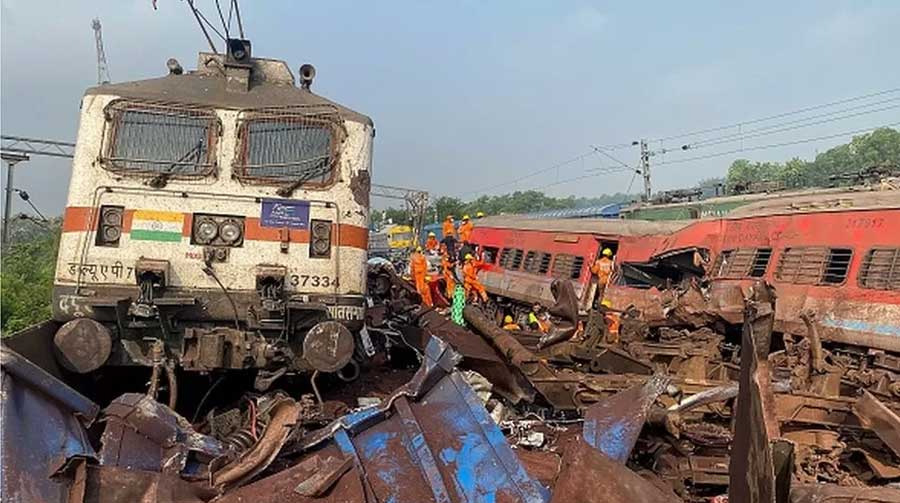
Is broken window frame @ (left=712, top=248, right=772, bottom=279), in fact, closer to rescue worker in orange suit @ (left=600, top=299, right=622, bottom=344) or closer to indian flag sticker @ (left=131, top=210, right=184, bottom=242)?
rescue worker in orange suit @ (left=600, top=299, right=622, bottom=344)

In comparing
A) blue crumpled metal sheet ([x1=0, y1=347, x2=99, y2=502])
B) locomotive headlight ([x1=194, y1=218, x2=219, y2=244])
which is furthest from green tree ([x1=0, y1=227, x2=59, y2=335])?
blue crumpled metal sheet ([x1=0, y1=347, x2=99, y2=502])

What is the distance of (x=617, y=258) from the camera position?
1485 cm

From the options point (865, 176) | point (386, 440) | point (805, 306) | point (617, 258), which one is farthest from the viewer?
point (865, 176)

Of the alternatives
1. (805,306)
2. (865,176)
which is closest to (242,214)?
(805,306)

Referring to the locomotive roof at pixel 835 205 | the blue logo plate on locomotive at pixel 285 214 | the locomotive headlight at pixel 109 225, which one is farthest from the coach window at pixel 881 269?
the locomotive headlight at pixel 109 225

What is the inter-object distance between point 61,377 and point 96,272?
847mm

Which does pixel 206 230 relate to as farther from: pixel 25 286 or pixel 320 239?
pixel 25 286

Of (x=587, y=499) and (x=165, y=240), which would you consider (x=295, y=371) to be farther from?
(x=587, y=499)

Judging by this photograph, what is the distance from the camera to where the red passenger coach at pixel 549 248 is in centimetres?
→ 1483

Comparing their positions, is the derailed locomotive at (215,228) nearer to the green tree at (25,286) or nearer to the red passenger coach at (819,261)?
the green tree at (25,286)

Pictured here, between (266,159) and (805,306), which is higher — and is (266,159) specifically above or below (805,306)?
above

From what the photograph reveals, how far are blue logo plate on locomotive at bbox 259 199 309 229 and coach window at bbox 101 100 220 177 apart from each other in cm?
59

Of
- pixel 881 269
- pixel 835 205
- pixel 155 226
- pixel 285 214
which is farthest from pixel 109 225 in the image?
pixel 835 205

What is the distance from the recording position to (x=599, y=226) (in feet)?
52.6
